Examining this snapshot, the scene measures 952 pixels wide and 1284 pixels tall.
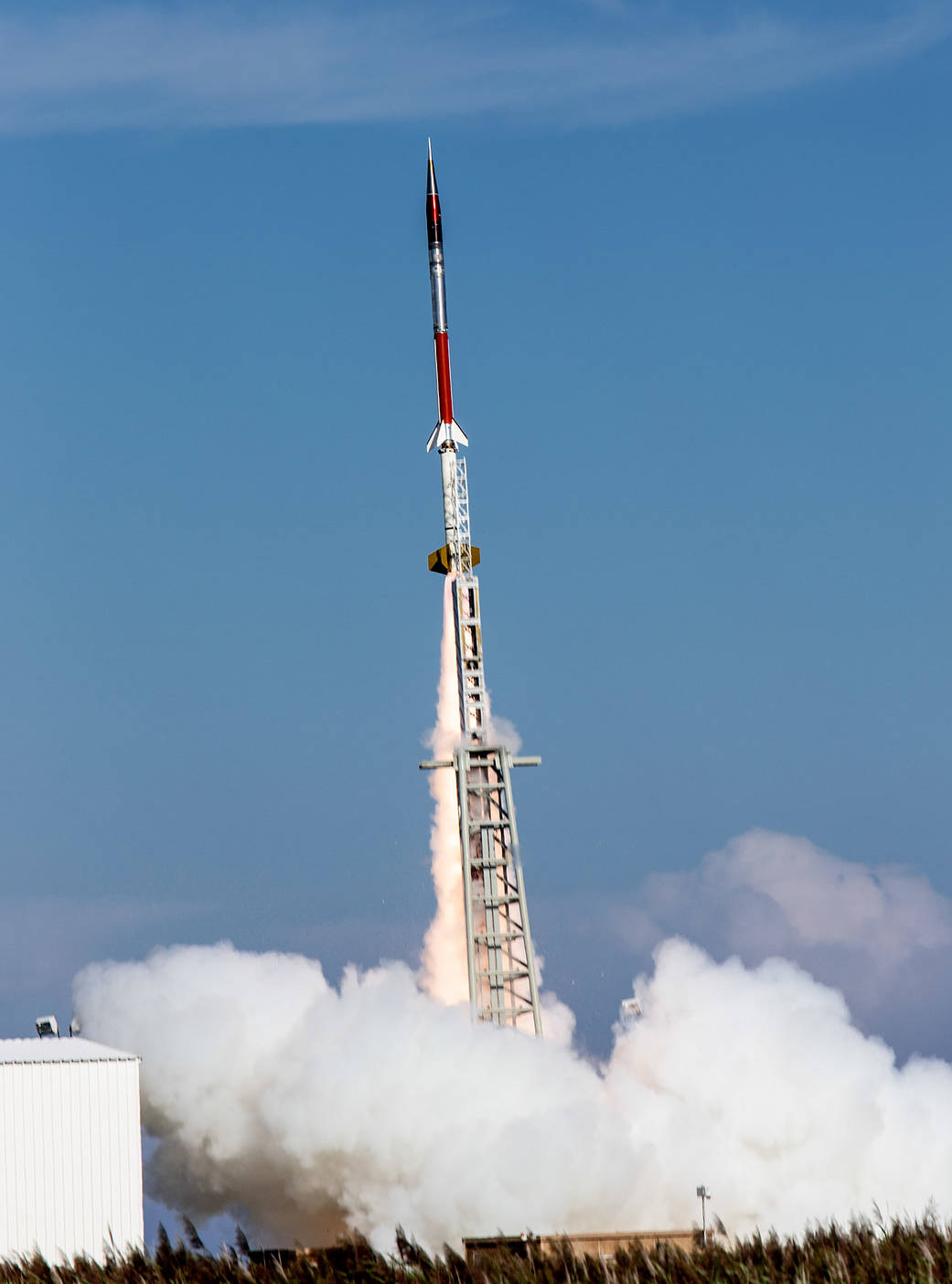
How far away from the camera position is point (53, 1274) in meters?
46.7

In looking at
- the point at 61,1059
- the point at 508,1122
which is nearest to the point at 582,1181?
the point at 508,1122

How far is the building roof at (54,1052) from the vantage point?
194ft

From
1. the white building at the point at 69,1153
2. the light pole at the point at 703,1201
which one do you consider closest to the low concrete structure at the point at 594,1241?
the light pole at the point at 703,1201

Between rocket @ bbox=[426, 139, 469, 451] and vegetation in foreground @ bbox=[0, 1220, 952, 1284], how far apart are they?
81.6 feet

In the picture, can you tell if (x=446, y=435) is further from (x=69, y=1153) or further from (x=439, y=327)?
(x=69, y=1153)

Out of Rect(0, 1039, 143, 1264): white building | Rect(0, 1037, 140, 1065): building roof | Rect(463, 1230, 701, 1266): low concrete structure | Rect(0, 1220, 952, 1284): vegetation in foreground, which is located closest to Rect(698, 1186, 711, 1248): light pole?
Rect(463, 1230, 701, 1266): low concrete structure

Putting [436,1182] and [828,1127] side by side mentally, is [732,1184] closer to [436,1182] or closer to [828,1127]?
[828,1127]

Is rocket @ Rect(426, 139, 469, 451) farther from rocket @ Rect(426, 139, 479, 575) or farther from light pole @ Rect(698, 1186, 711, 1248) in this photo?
light pole @ Rect(698, 1186, 711, 1248)

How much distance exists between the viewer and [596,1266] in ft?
141

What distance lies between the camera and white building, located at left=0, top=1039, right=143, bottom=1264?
5769cm

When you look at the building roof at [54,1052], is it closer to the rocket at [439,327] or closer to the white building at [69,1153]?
the white building at [69,1153]

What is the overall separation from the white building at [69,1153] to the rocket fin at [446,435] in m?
18.7

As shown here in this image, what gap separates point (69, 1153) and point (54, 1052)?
3.00 m

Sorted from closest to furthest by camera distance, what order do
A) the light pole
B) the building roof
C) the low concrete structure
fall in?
the low concrete structure
the light pole
the building roof
